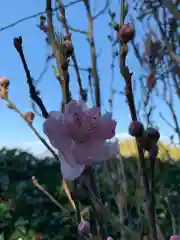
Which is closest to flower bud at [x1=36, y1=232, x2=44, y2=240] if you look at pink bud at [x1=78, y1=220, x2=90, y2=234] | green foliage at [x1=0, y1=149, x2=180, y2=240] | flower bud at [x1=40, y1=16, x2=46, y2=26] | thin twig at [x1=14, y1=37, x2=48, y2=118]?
green foliage at [x1=0, y1=149, x2=180, y2=240]

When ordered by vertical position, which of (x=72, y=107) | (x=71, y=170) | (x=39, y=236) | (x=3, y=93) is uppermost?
(x=39, y=236)

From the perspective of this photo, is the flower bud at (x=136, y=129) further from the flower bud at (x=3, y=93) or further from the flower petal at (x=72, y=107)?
the flower bud at (x=3, y=93)

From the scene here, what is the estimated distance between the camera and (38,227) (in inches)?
127

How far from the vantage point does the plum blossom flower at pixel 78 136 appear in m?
0.61

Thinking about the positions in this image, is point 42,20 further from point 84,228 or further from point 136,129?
point 136,129

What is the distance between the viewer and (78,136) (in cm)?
64

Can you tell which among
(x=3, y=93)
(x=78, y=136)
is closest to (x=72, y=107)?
(x=78, y=136)

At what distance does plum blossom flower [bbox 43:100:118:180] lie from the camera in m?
0.61

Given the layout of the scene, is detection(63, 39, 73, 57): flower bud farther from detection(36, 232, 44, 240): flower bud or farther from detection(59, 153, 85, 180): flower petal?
detection(36, 232, 44, 240): flower bud

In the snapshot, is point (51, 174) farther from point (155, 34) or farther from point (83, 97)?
point (83, 97)

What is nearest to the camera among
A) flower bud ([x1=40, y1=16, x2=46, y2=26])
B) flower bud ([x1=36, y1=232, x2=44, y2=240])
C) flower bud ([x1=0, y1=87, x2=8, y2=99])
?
flower bud ([x1=0, y1=87, x2=8, y2=99])

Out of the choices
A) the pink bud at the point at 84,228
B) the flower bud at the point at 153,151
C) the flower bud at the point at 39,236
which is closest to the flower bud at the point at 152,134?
the flower bud at the point at 153,151

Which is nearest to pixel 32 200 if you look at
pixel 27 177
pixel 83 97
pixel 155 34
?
pixel 27 177

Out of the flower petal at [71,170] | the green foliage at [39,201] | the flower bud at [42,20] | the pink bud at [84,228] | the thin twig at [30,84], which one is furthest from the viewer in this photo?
the green foliage at [39,201]
